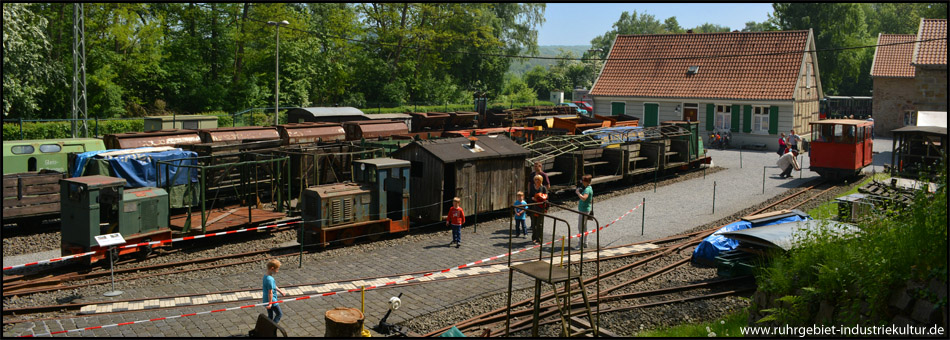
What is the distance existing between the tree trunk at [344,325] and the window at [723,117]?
3456 cm

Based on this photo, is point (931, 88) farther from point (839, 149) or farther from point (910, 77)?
point (839, 149)

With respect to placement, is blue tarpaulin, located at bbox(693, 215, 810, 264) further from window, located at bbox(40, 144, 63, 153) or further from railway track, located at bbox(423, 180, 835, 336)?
window, located at bbox(40, 144, 63, 153)

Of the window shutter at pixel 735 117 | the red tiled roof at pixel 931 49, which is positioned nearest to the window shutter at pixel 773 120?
the window shutter at pixel 735 117

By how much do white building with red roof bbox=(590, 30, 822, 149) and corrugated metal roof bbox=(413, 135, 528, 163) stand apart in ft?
72.7

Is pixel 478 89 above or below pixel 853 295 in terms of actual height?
above

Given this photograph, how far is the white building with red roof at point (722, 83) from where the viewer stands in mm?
39000

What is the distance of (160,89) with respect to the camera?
4688cm

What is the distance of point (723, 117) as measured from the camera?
1607 inches

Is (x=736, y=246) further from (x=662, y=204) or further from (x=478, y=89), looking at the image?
(x=478, y=89)

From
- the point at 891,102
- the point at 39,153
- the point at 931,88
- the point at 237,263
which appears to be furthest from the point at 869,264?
the point at 891,102

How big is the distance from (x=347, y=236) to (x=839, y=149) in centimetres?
1903

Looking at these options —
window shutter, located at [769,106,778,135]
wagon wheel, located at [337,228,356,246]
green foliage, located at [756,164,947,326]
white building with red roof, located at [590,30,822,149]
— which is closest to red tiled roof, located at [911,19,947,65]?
white building with red roof, located at [590,30,822,149]

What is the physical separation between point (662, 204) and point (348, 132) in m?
14.3

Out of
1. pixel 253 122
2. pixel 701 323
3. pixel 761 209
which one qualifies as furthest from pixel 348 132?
pixel 701 323
